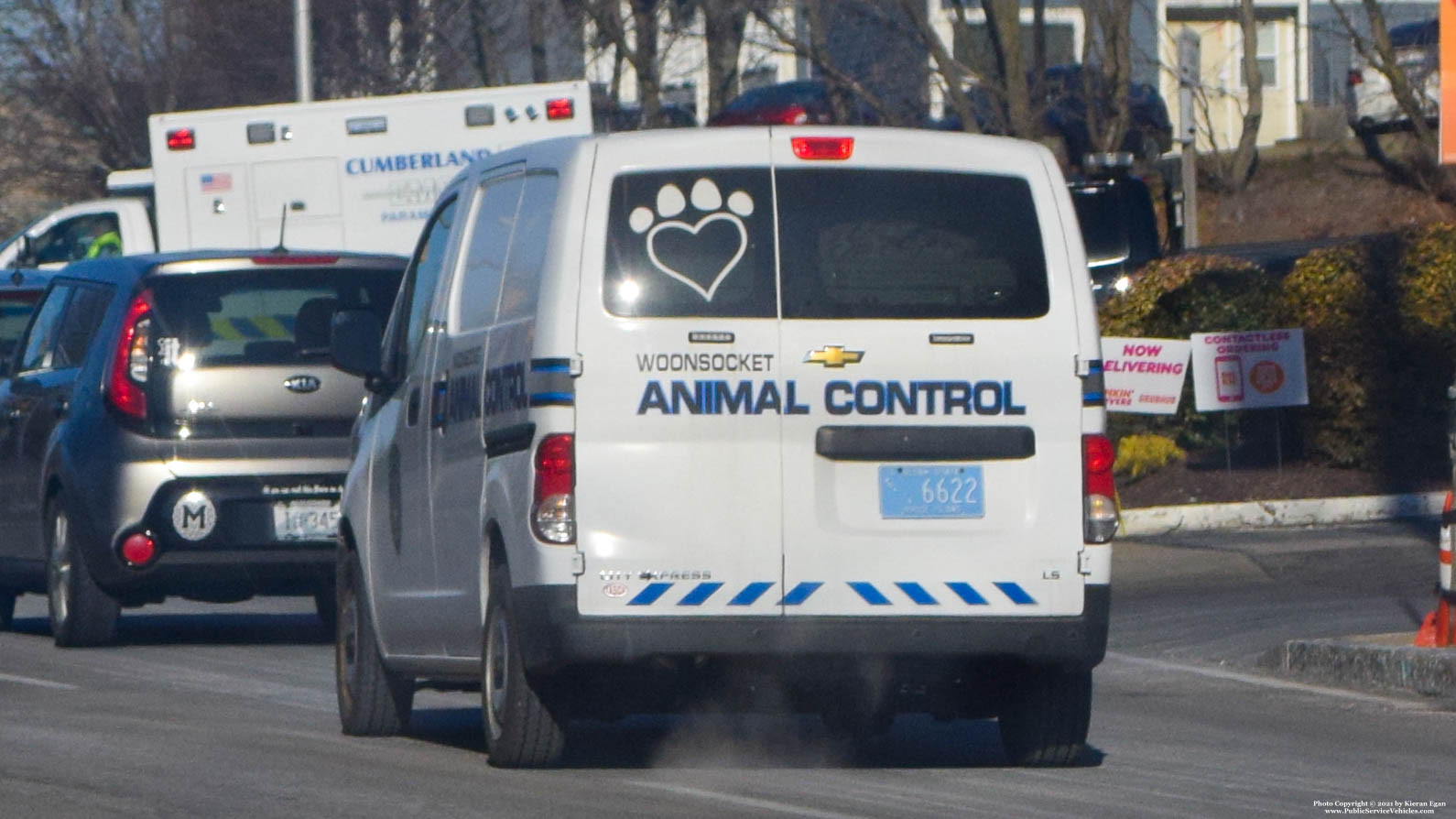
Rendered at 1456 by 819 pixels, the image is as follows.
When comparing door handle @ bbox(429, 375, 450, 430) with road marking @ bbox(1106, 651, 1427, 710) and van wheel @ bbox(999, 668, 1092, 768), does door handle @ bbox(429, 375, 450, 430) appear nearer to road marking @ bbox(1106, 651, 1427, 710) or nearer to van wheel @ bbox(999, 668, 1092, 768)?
van wheel @ bbox(999, 668, 1092, 768)

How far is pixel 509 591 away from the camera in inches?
312

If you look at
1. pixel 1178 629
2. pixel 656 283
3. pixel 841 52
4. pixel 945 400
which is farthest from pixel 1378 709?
pixel 841 52

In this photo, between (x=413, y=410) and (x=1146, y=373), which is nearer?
(x=413, y=410)

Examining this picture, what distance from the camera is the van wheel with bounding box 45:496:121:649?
12531 mm

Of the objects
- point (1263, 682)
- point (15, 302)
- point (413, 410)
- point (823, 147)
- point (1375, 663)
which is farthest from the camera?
point (15, 302)

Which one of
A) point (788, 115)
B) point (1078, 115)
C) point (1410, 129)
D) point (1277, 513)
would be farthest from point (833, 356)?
point (788, 115)

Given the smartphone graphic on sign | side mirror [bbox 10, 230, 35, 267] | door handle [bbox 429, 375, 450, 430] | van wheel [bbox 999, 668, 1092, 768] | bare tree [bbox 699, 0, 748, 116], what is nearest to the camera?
van wheel [bbox 999, 668, 1092, 768]

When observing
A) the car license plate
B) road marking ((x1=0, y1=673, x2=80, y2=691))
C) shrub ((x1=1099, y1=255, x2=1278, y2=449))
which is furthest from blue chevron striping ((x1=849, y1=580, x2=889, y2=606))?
shrub ((x1=1099, y1=255, x2=1278, y2=449))

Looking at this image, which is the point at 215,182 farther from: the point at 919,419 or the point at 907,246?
the point at 919,419

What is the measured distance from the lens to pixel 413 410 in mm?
Result: 9102

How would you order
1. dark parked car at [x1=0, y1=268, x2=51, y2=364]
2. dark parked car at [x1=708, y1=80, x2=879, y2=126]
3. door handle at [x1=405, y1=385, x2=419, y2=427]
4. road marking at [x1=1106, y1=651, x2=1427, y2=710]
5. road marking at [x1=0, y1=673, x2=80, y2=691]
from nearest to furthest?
door handle at [x1=405, y1=385, x2=419, y2=427]
road marking at [x1=1106, y1=651, x2=1427, y2=710]
road marking at [x1=0, y1=673, x2=80, y2=691]
dark parked car at [x1=0, y1=268, x2=51, y2=364]
dark parked car at [x1=708, y1=80, x2=879, y2=126]

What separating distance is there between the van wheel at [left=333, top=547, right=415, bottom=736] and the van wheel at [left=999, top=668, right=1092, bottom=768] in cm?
230

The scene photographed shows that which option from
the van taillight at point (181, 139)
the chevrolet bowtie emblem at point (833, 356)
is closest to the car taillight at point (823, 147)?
the chevrolet bowtie emblem at point (833, 356)

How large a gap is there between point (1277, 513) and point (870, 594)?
33.1 ft
